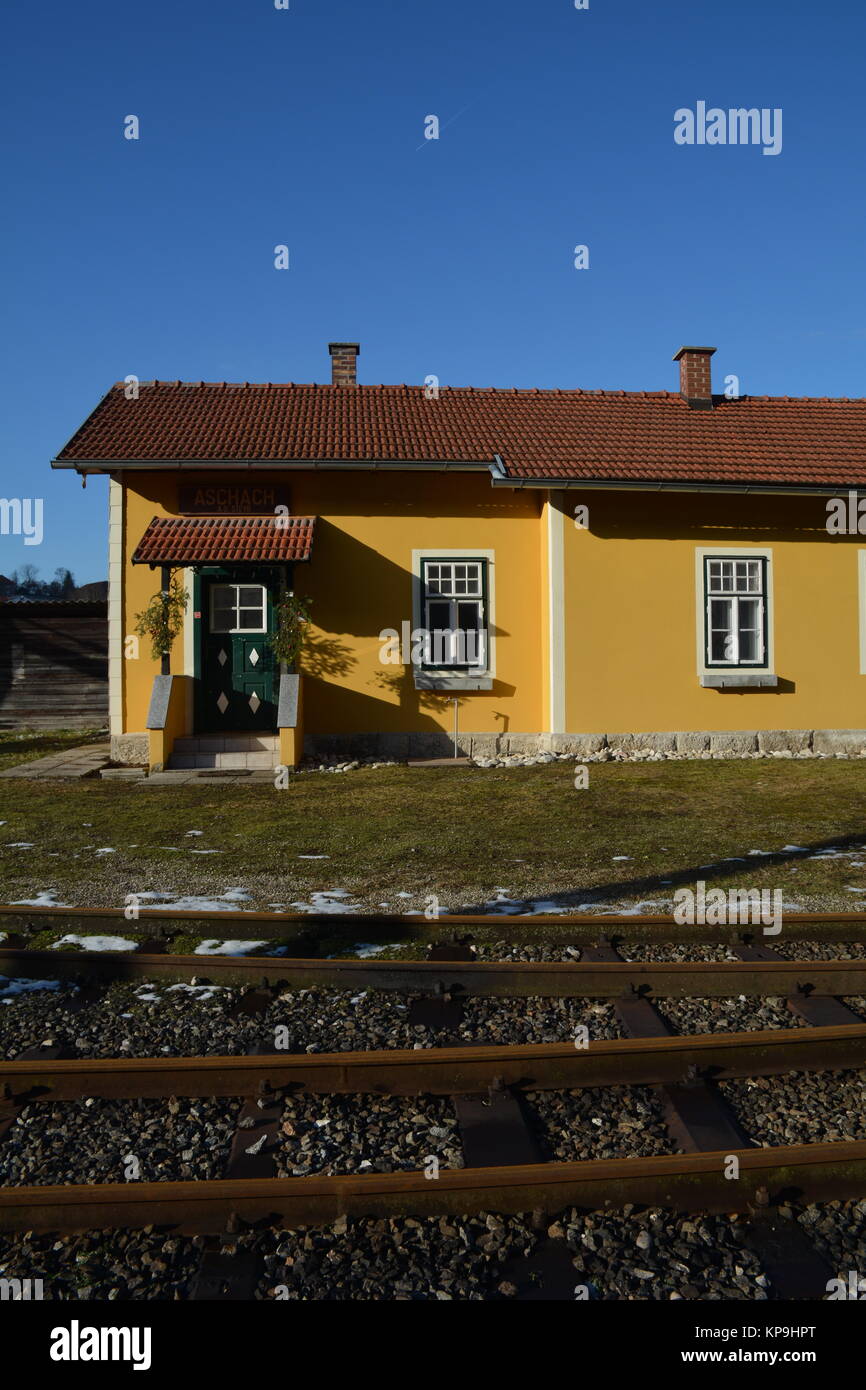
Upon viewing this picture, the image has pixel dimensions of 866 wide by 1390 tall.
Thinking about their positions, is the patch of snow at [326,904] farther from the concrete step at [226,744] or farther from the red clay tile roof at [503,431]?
the red clay tile roof at [503,431]

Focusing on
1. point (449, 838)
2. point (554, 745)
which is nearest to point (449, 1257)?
point (449, 838)

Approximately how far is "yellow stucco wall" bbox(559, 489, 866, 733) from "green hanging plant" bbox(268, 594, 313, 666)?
4.03 metres

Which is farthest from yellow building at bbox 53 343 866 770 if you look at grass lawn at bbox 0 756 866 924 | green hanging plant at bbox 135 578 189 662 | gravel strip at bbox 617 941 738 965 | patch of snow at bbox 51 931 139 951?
gravel strip at bbox 617 941 738 965

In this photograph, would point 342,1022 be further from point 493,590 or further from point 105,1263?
point 493,590

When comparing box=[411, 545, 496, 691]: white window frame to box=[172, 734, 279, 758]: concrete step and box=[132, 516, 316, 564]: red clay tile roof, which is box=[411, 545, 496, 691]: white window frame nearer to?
box=[132, 516, 316, 564]: red clay tile roof

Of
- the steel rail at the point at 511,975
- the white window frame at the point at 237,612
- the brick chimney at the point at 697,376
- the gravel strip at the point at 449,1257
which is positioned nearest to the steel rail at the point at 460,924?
the steel rail at the point at 511,975

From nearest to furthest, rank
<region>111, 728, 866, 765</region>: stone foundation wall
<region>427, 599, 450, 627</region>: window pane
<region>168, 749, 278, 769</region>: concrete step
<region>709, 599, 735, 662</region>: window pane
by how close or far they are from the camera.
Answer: <region>168, 749, 278, 769</region>: concrete step < <region>111, 728, 866, 765</region>: stone foundation wall < <region>427, 599, 450, 627</region>: window pane < <region>709, 599, 735, 662</region>: window pane

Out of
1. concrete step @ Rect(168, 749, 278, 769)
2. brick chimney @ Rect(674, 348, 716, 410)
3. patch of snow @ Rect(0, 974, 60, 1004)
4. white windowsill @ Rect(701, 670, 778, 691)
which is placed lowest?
patch of snow @ Rect(0, 974, 60, 1004)

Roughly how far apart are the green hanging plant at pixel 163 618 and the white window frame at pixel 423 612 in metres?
3.49

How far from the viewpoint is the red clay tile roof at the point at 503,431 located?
13242 millimetres

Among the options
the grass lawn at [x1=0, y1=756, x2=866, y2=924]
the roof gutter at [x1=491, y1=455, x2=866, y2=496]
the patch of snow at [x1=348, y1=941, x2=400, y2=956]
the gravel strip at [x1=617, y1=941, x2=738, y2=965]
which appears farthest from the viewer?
the roof gutter at [x1=491, y1=455, x2=866, y2=496]

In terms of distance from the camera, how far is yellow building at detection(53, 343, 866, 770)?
520 inches

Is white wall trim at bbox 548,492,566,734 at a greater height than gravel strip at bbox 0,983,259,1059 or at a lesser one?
greater

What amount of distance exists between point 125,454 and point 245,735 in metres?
4.51
